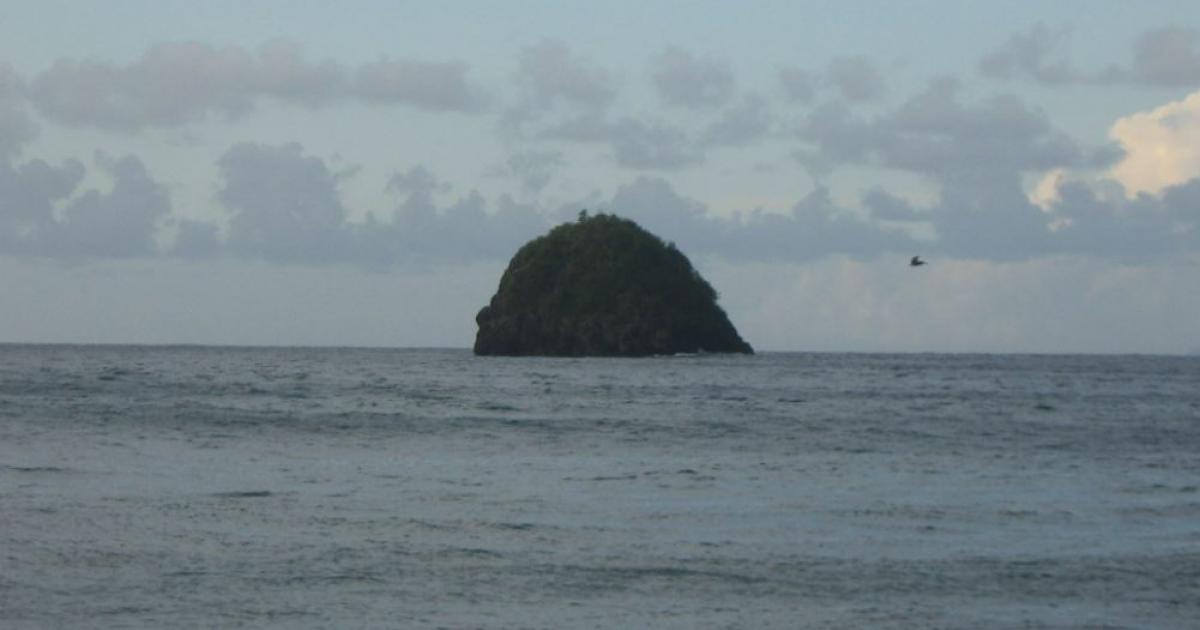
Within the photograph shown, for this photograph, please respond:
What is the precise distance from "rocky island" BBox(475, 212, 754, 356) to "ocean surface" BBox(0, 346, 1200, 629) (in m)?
96.3

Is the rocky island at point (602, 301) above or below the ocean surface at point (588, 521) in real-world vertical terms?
above

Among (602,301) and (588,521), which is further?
(602,301)

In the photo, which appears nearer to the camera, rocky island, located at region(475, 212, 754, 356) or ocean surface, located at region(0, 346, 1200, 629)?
ocean surface, located at region(0, 346, 1200, 629)

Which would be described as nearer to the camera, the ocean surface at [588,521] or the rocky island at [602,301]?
the ocean surface at [588,521]

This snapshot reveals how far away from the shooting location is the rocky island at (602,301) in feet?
477

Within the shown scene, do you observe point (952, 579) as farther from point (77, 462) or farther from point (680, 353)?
point (680, 353)

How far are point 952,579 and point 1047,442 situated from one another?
23.9 meters

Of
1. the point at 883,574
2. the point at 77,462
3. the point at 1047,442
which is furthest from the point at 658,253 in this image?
the point at 883,574

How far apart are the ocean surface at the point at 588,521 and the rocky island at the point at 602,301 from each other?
96.3 meters

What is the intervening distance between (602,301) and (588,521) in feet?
405

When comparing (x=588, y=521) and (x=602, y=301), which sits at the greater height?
(x=602, y=301)

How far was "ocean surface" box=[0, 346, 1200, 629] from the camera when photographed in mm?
16844

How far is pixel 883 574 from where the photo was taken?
61.8 ft

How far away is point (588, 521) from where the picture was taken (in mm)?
23250
